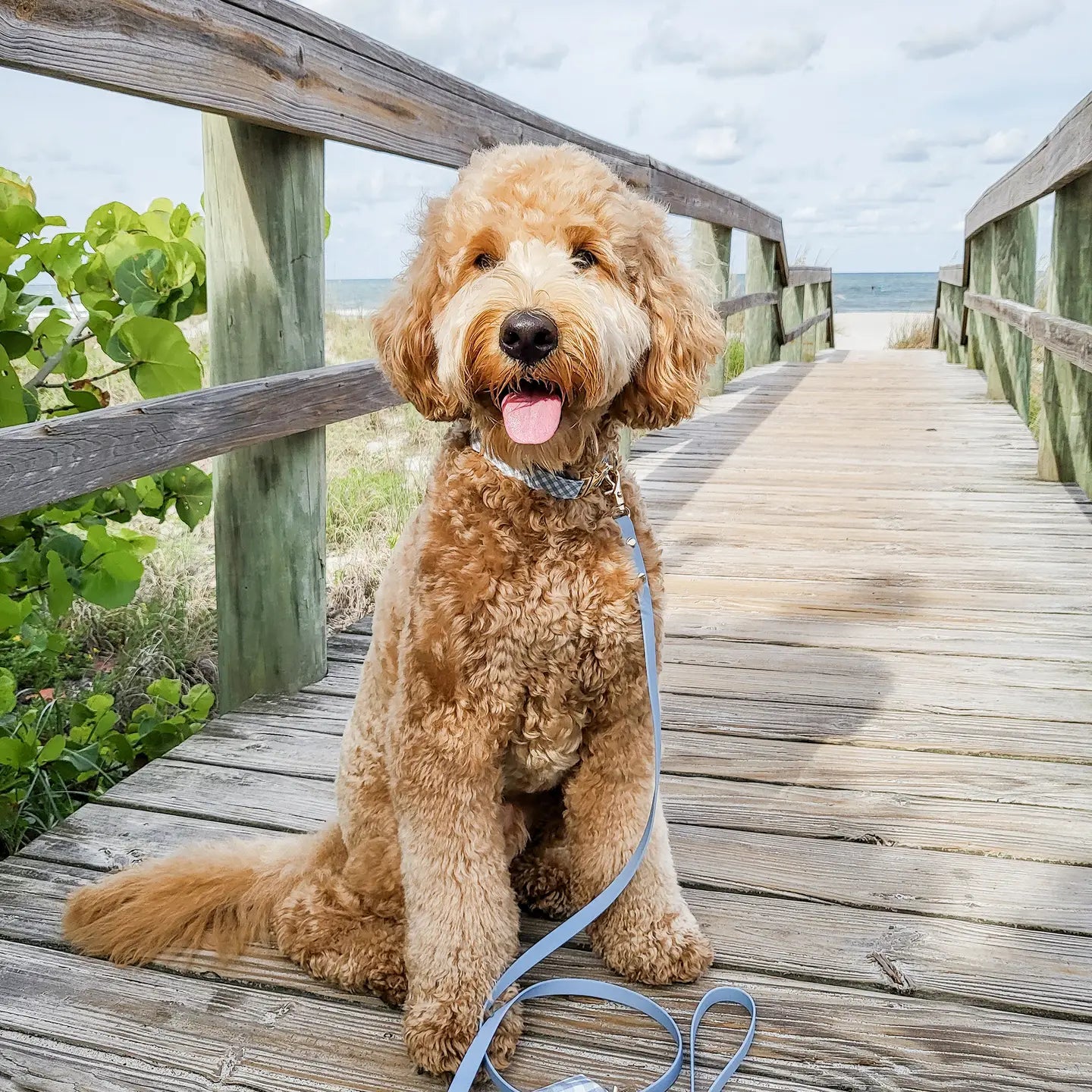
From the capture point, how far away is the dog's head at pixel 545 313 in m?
1.62

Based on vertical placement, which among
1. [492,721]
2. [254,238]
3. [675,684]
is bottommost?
[675,684]

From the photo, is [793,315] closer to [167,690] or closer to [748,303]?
[748,303]

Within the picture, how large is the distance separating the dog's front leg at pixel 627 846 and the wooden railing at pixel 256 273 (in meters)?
1.06

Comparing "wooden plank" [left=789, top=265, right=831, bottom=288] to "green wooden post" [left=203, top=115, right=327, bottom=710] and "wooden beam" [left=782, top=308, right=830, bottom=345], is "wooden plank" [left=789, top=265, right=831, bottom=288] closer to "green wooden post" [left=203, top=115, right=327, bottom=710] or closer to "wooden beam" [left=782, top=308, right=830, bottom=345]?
"wooden beam" [left=782, top=308, right=830, bottom=345]

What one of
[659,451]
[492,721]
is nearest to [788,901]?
[492,721]

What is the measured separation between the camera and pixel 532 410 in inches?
64.4

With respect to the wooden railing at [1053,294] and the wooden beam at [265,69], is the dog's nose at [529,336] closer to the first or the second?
the wooden beam at [265,69]

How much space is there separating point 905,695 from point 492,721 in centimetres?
166

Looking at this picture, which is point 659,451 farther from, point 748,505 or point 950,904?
point 950,904

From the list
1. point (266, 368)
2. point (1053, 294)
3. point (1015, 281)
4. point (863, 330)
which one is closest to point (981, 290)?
point (1015, 281)

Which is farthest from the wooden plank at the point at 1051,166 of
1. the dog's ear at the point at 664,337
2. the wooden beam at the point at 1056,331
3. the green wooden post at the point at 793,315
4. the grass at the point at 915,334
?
the grass at the point at 915,334

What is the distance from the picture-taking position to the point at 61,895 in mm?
2057

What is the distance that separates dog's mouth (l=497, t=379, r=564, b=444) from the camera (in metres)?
1.62

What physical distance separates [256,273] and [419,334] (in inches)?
40.8
